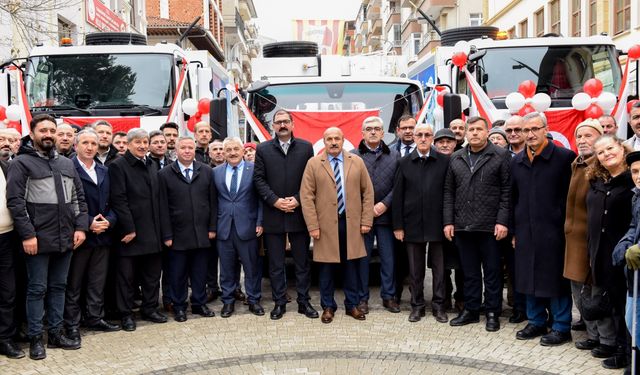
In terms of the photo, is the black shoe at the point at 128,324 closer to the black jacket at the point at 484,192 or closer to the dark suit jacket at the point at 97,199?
the dark suit jacket at the point at 97,199

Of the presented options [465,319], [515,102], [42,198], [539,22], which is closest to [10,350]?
[42,198]

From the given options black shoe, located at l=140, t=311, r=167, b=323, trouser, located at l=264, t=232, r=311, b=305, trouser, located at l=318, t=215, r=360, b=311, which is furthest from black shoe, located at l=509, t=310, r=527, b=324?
black shoe, located at l=140, t=311, r=167, b=323

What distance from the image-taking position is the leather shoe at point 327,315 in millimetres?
7035

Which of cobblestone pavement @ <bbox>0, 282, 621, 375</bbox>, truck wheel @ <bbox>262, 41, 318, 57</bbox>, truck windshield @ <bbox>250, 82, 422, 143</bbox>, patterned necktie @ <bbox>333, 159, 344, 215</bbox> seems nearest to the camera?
cobblestone pavement @ <bbox>0, 282, 621, 375</bbox>

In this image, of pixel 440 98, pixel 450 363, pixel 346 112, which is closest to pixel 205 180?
pixel 346 112

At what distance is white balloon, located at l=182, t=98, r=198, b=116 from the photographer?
36.2ft

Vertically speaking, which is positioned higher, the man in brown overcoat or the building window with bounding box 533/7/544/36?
the building window with bounding box 533/7/544/36

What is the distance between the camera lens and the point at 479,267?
6.89 meters

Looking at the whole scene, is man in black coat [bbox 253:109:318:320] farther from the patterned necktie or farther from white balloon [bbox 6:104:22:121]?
white balloon [bbox 6:104:22:121]

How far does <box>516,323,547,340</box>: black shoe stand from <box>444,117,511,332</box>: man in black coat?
298 millimetres

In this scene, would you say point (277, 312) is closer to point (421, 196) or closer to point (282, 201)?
point (282, 201)

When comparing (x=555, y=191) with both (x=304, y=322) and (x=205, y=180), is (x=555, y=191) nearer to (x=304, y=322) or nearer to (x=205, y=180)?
Result: (x=304, y=322)

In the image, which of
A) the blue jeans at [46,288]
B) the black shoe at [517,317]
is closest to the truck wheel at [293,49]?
the black shoe at [517,317]

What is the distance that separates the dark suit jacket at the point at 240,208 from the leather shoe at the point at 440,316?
6.76 feet
